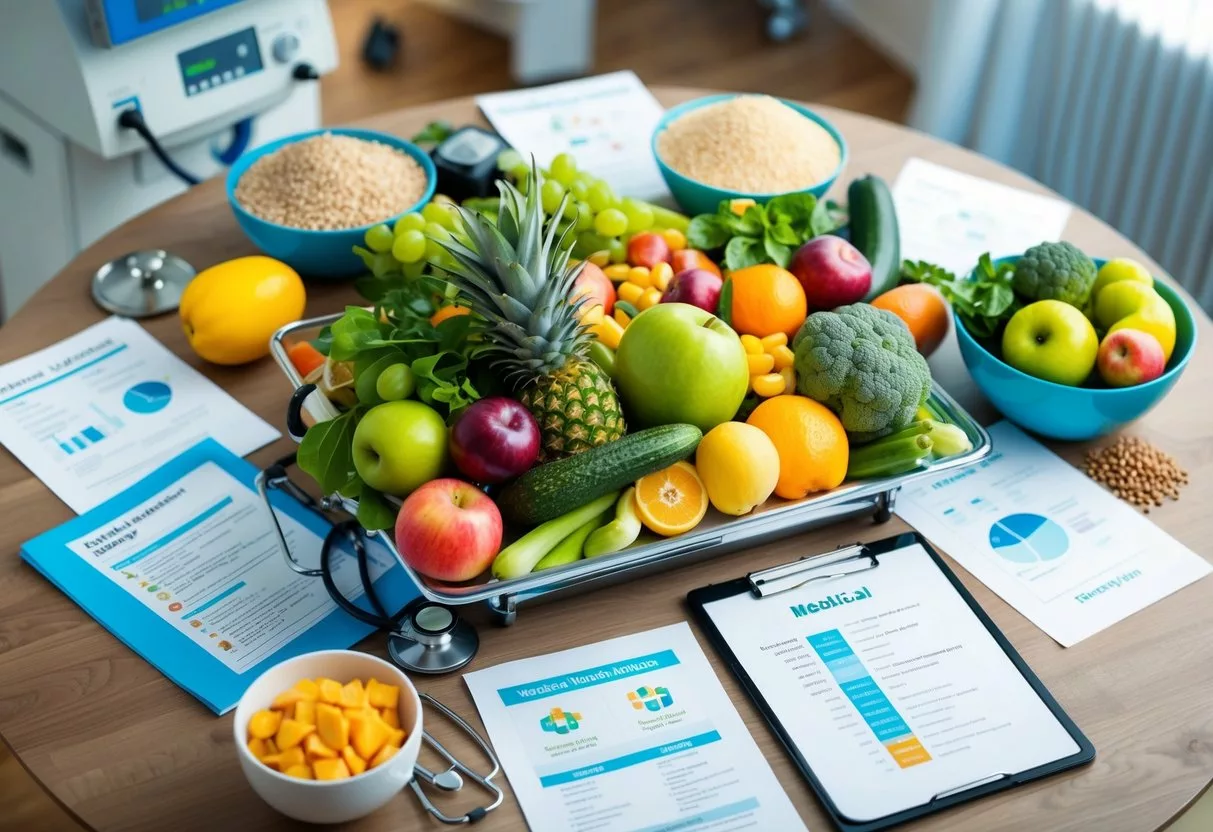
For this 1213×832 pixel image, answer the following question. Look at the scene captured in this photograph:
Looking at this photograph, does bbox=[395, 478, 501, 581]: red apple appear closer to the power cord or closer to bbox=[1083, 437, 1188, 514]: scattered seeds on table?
bbox=[1083, 437, 1188, 514]: scattered seeds on table

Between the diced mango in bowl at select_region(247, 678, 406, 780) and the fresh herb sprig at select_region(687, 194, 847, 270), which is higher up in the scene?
the fresh herb sprig at select_region(687, 194, 847, 270)

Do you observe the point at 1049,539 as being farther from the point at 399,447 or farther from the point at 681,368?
the point at 399,447

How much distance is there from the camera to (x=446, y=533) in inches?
39.9

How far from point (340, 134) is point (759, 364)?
0.76 m

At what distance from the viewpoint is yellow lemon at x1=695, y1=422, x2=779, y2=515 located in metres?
1.08

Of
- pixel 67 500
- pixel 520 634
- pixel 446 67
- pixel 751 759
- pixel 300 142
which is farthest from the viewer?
pixel 446 67

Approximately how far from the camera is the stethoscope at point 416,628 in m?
0.97

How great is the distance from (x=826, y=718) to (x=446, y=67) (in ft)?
9.03

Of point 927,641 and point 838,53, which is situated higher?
point 927,641

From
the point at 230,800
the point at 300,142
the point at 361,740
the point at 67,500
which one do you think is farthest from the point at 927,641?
the point at 300,142

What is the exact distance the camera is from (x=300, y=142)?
153 cm

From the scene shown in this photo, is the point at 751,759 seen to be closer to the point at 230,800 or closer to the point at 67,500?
the point at 230,800

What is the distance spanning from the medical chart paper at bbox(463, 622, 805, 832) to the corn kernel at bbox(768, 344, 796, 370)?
0.30 meters

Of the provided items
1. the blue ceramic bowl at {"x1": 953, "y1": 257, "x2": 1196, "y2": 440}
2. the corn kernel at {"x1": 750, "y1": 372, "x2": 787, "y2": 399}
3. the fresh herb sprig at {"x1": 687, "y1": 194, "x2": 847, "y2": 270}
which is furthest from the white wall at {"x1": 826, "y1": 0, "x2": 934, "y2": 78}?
the corn kernel at {"x1": 750, "y1": 372, "x2": 787, "y2": 399}
